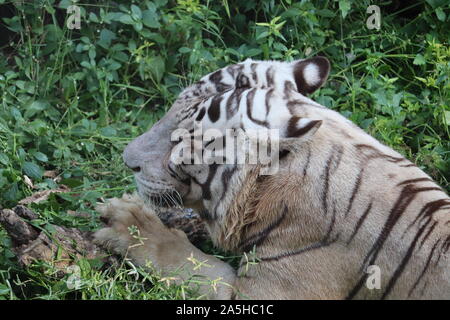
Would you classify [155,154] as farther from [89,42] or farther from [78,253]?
[89,42]

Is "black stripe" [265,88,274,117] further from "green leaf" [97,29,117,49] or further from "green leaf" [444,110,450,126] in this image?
"green leaf" [97,29,117,49]

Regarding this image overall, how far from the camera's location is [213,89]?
10.8 feet

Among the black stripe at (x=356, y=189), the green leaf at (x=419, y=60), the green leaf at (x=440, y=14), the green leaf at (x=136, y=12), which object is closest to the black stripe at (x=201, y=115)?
the black stripe at (x=356, y=189)

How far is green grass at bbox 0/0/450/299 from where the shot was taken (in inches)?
167

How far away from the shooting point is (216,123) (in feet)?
9.82

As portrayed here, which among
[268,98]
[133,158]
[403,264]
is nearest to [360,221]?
[403,264]

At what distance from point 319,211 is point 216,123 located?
495 mm

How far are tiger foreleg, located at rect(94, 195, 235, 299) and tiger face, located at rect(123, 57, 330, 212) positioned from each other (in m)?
0.12

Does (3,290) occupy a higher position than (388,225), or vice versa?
(388,225)

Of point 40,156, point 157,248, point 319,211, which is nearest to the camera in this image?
point 319,211

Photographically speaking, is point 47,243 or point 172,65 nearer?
point 47,243

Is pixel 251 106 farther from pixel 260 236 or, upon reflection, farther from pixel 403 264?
pixel 403 264

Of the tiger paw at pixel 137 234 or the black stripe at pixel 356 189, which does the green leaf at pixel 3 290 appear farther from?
the black stripe at pixel 356 189

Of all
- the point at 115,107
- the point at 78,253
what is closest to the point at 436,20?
the point at 115,107
